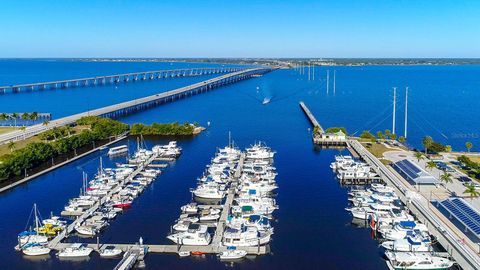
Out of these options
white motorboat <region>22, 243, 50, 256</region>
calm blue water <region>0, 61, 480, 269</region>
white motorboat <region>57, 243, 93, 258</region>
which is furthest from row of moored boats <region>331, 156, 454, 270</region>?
white motorboat <region>22, 243, 50, 256</region>

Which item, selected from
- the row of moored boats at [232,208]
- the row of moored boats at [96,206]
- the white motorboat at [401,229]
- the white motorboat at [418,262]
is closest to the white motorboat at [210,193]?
the row of moored boats at [232,208]

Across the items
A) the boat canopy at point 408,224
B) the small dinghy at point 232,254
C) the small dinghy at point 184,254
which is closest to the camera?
the small dinghy at point 232,254

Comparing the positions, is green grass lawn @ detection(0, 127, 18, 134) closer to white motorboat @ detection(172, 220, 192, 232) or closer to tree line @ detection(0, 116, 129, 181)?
tree line @ detection(0, 116, 129, 181)

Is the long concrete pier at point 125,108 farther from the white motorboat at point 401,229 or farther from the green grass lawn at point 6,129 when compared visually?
the white motorboat at point 401,229

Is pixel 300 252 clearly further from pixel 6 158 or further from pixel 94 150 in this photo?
pixel 94 150

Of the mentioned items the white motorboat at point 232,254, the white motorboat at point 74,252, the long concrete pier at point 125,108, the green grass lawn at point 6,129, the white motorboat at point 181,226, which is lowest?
the white motorboat at point 232,254

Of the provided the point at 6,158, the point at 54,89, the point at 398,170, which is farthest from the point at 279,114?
the point at 54,89
